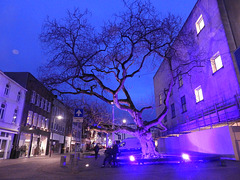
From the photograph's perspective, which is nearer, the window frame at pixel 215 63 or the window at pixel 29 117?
the window frame at pixel 215 63

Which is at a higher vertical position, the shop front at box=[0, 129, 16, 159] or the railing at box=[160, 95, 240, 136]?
the railing at box=[160, 95, 240, 136]

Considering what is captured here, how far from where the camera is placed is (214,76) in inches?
617

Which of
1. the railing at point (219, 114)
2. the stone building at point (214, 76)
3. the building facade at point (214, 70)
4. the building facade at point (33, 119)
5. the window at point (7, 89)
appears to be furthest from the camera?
the building facade at point (33, 119)

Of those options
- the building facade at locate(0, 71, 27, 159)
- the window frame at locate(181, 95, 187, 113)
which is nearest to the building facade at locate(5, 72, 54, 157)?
the building facade at locate(0, 71, 27, 159)

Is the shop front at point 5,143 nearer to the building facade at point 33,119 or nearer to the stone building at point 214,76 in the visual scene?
the building facade at point 33,119

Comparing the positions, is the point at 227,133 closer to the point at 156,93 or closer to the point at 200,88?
the point at 200,88

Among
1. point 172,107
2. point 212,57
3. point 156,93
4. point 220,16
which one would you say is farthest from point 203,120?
point 156,93

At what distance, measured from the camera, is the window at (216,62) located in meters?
15.3

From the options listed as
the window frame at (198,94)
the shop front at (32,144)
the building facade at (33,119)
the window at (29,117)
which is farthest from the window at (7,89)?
the window frame at (198,94)

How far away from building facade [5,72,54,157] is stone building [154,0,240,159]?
18981 millimetres

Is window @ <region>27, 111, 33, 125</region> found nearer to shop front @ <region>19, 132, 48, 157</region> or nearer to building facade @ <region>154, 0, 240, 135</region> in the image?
shop front @ <region>19, 132, 48, 157</region>

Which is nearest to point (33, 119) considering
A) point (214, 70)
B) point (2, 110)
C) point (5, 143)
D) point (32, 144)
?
point (32, 144)

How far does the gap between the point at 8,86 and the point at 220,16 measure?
23.7m

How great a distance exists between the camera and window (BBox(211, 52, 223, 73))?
15.3m
